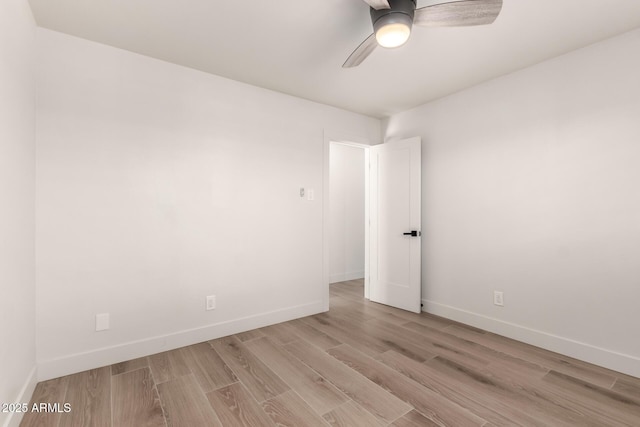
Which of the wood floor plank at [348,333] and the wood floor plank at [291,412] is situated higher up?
the wood floor plank at [291,412]

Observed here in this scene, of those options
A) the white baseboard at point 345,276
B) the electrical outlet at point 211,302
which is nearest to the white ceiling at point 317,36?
the electrical outlet at point 211,302

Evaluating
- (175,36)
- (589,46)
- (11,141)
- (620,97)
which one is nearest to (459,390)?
(620,97)

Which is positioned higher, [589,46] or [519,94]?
[589,46]

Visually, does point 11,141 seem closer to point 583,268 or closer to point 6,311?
point 6,311

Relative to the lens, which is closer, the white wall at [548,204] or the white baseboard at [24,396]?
the white baseboard at [24,396]

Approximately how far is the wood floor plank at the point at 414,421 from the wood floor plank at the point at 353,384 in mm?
34

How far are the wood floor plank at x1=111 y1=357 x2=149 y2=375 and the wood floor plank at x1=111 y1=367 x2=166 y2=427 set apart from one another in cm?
5

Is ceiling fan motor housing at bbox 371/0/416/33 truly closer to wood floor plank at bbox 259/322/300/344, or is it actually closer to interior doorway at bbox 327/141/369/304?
wood floor plank at bbox 259/322/300/344

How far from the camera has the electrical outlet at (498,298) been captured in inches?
116

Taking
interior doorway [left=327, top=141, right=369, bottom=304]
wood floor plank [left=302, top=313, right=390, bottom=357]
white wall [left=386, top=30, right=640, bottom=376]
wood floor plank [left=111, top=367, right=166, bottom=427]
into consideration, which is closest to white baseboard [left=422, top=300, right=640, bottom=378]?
white wall [left=386, top=30, right=640, bottom=376]

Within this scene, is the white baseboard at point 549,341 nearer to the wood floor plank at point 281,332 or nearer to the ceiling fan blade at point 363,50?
the wood floor plank at point 281,332

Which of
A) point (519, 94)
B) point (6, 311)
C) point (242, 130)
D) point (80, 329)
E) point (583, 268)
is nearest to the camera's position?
point (6, 311)

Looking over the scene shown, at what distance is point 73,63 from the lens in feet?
7.44

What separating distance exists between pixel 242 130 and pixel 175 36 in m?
0.97
